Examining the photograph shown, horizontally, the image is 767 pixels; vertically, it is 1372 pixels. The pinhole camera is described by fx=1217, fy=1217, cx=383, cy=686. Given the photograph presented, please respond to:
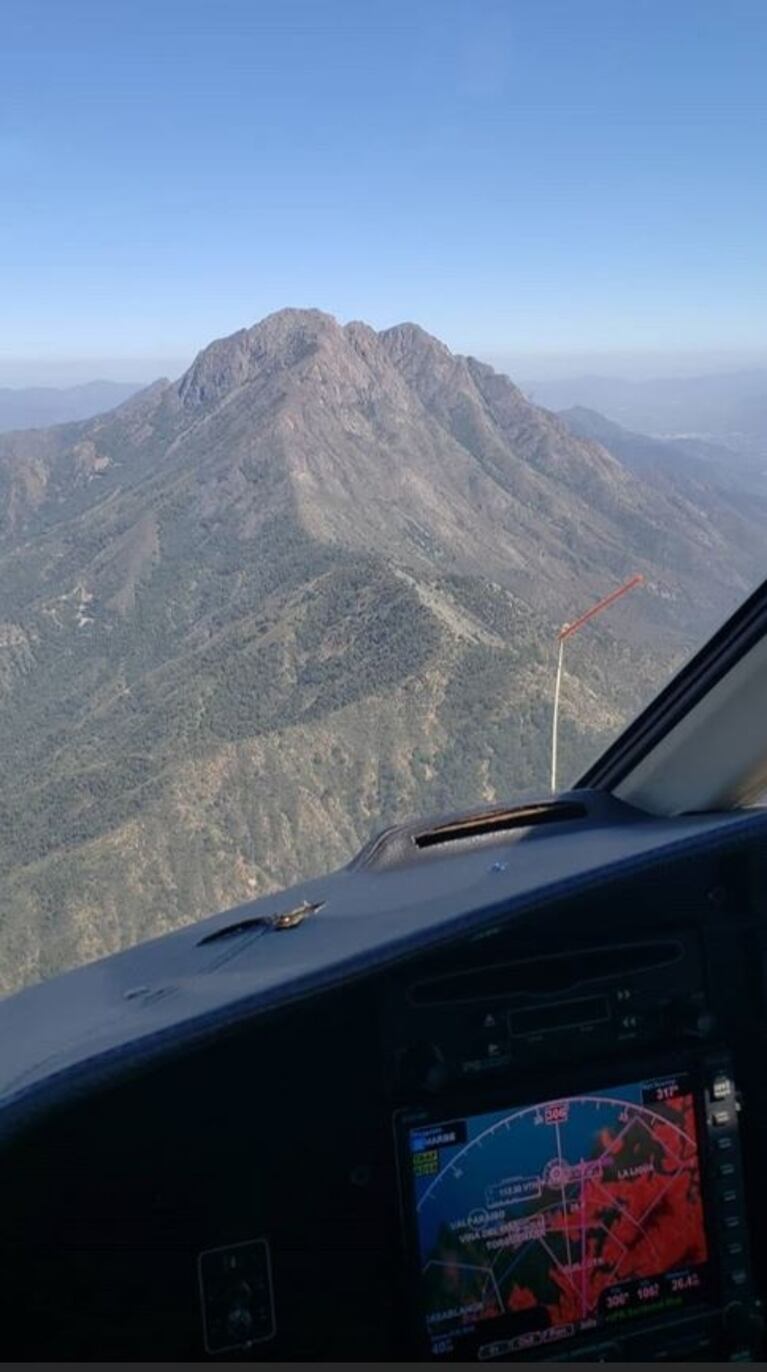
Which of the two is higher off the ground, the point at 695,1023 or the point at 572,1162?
the point at 695,1023

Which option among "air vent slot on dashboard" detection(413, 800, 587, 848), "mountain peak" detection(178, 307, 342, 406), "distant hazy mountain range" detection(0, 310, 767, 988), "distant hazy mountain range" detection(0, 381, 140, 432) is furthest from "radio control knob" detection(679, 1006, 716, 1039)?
"mountain peak" detection(178, 307, 342, 406)

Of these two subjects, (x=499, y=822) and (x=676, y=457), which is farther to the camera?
(x=676, y=457)

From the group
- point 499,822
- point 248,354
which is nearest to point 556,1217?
point 499,822

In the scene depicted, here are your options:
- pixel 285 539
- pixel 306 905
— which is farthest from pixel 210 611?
pixel 306 905

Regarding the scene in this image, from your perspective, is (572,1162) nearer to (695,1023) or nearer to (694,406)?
(695,1023)

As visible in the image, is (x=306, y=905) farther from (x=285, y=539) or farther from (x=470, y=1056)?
(x=285, y=539)

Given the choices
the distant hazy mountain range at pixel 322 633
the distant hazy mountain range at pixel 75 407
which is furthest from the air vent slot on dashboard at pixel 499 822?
the distant hazy mountain range at pixel 75 407

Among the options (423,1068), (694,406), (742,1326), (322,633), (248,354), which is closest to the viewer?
(423,1068)
